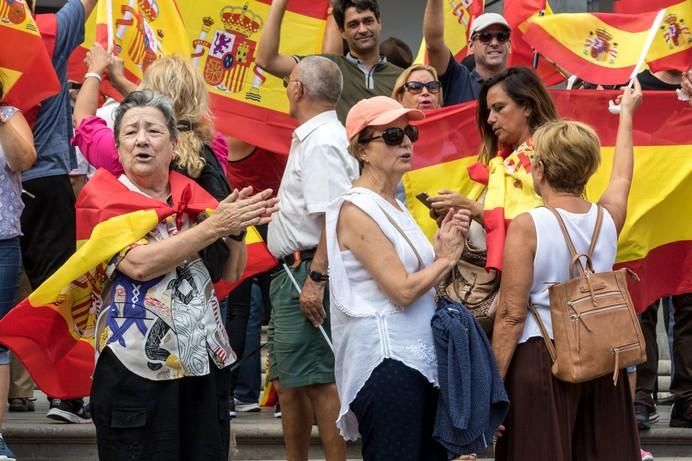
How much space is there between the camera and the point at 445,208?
5.11 meters

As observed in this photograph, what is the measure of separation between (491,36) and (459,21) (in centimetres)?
81

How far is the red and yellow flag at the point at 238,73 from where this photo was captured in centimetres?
738

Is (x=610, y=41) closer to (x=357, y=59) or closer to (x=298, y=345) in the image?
(x=357, y=59)

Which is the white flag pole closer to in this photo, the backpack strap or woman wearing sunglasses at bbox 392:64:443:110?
woman wearing sunglasses at bbox 392:64:443:110

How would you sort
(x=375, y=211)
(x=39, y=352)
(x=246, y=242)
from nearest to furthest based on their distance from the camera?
(x=375, y=211) < (x=39, y=352) < (x=246, y=242)

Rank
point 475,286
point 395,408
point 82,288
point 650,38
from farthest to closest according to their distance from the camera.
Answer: point 650,38 < point 475,286 < point 82,288 < point 395,408

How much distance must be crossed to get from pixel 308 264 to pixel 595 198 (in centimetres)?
141

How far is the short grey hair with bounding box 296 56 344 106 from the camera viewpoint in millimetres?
6207

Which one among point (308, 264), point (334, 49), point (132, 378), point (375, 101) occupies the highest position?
point (334, 49)

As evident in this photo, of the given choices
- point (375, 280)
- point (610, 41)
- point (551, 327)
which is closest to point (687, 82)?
point (610, 41)

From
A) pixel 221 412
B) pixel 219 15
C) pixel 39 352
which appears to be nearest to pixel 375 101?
pixel 221 412

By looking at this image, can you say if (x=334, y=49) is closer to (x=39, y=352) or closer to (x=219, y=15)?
(x=219, y=15)

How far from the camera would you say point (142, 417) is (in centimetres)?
452

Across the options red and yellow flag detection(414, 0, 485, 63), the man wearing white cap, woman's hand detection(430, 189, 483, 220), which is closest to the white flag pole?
woman's hand detection(430, 189, 483, 220)
